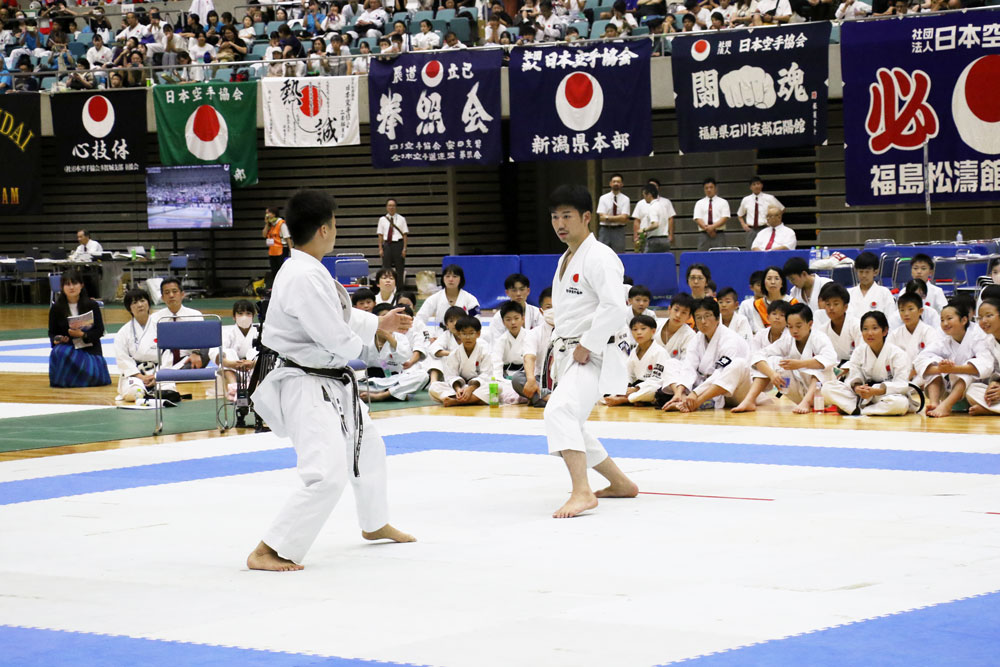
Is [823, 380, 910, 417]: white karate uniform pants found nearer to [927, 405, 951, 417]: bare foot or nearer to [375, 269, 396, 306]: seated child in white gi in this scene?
[927, 405, 951, 417]: bare foot

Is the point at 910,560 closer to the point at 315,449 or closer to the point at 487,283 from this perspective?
the point at 315,449

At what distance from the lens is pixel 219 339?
35.7 ft

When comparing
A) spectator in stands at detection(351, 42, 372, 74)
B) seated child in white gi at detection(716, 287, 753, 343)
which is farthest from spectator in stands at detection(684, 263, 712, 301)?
spectator in stands at detection(351, 42, 372, 74)

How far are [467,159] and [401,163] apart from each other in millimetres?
1441

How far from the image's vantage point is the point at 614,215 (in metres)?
22.4

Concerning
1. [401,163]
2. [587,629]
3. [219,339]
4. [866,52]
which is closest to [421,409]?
[219,339]

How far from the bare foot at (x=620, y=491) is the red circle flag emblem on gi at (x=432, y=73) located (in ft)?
53.3

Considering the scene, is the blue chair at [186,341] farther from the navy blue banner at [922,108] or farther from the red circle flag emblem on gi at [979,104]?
the red circle flag emblem on gi at [979,104]

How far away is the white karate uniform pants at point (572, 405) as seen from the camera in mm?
6809

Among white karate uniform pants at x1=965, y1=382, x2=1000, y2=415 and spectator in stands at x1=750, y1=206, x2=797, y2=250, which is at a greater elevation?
spectator in stands at x1=750, y1=206, x2=797, y2=250

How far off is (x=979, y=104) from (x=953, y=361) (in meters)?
9.14

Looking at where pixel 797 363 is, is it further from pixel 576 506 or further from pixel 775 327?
pixel 576 506

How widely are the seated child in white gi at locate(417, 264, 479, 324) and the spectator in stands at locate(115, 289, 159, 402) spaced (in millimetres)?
2625

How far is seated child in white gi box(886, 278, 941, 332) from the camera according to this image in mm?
11953
